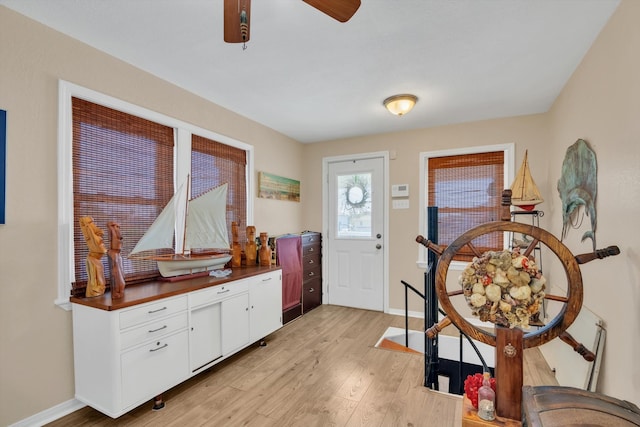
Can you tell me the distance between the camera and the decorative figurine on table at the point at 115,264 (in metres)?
1.90

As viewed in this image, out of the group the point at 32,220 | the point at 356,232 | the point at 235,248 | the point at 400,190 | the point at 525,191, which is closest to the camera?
the point at 32,220

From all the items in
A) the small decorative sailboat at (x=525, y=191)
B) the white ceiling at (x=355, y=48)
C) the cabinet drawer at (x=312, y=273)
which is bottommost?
the cabinet drawer at (x=312, y=273)

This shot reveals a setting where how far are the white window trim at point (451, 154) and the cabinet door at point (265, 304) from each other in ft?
6.06

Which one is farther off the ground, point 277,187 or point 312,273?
point 277,187

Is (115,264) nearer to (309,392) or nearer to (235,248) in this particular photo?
(235,248)

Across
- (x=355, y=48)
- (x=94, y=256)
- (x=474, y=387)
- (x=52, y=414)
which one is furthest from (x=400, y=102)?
(x=52, y=414)

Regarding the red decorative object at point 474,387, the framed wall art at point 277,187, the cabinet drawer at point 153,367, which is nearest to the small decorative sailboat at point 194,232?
the cabinet drawer at point 153,367

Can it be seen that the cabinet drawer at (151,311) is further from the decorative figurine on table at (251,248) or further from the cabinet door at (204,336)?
the decorative figurine on table at (251,248)

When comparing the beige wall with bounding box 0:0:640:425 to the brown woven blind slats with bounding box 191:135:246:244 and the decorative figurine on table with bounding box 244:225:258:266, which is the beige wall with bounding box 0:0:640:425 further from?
the decorative figurine on table with bounding box 244:225:258:266

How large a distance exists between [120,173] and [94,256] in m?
0.68

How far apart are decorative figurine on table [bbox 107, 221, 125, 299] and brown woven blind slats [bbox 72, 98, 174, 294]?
0.83 feet

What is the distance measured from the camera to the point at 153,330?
1945mm

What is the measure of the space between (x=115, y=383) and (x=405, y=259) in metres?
3.18

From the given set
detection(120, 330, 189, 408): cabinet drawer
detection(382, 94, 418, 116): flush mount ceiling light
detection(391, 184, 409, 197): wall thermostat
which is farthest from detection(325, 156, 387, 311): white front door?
detection(120, 330, 189, 408): cabinet drawer
